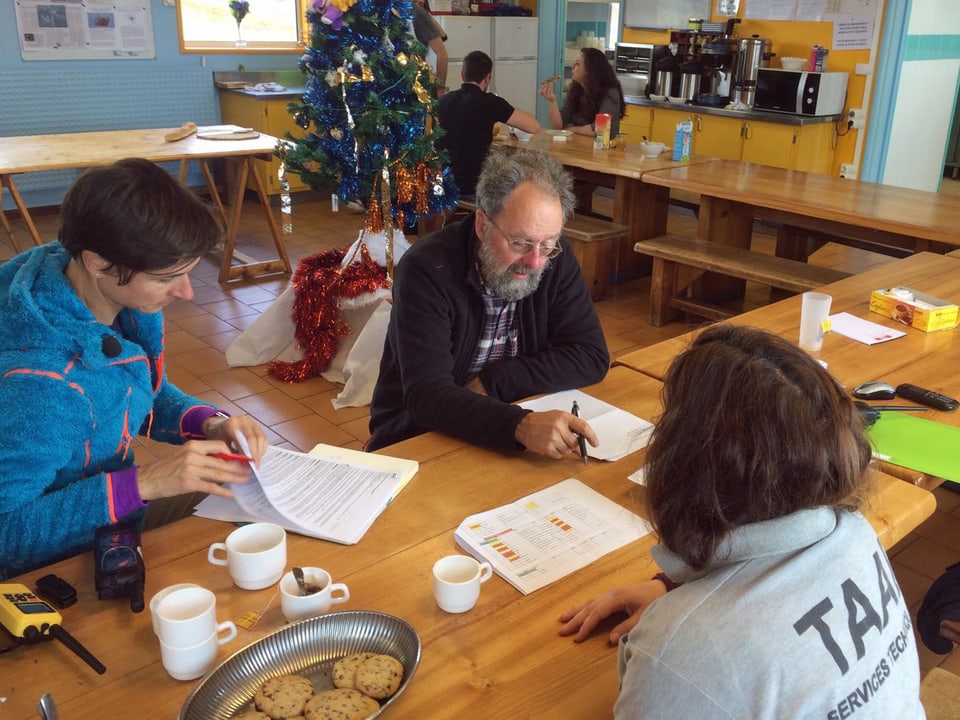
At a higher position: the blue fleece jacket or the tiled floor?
the blue fleece jacket

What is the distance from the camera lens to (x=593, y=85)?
5578 mm

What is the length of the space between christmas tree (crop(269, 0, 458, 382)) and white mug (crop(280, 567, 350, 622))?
2486 millimetres

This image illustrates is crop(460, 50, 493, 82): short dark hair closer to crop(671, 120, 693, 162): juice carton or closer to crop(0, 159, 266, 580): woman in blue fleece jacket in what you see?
crop(671, 120, 693, 162): juice carton

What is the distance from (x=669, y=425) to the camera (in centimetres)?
91

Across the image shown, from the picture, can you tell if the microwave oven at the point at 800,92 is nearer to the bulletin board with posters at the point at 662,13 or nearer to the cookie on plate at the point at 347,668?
the bulletin board with posters at the point at 662,13

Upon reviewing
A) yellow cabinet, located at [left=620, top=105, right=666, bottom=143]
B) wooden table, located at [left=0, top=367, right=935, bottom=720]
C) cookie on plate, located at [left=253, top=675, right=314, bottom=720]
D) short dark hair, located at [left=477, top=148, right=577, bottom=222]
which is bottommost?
wooden table, located at [left=0, top=367, right=935, bottom=720]

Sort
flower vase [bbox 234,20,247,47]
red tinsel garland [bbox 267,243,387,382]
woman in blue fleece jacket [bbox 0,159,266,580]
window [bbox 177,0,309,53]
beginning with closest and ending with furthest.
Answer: woman in blue fleece jacket [bbox 0,159,266,580] → red tinsel garland [bbox 267,243,387,382] → window [bbox 177,0,309,53] → flower vase [bbox 234,20,247,47]

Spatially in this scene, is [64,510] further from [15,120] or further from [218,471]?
[15,120]

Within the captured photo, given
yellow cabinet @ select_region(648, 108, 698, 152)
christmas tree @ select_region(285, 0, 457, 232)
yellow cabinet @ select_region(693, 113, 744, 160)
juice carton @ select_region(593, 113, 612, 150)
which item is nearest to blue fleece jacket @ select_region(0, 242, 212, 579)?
christmas tree @ select_region(285, 0, 457, 232)

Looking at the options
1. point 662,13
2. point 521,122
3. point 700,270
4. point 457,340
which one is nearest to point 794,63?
point 662,13

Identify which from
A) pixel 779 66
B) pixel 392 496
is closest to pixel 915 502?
pixel 392 496

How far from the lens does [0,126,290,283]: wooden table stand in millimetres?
4066

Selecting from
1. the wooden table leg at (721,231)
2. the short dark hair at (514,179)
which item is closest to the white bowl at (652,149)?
the wooden table leg at (721,231)

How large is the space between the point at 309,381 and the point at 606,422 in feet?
7.13
